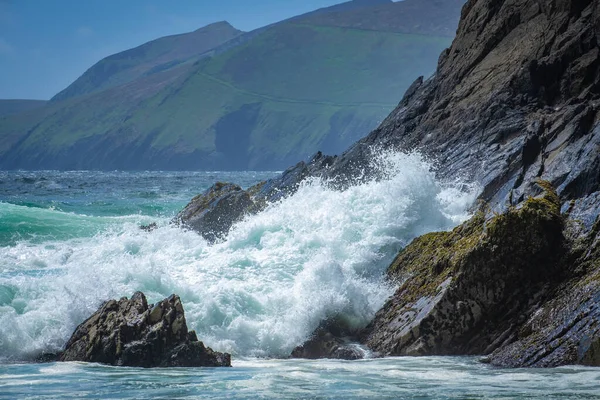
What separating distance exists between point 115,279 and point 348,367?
20.2 feet

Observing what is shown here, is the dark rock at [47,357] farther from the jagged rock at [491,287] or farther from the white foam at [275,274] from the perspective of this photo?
the jagged rock at [491,287]

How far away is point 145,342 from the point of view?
1263 centimetres

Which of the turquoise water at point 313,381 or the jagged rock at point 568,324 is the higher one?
the jagged rock at point 568,324

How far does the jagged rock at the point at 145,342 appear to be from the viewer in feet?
41.2

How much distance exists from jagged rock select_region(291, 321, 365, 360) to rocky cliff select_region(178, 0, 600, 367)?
42 cm

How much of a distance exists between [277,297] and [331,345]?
204cm

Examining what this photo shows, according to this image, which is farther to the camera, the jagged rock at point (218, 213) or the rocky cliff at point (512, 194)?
the jagged rock at point (218, 213)

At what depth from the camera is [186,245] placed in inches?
845

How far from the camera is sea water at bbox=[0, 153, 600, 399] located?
10.5 m

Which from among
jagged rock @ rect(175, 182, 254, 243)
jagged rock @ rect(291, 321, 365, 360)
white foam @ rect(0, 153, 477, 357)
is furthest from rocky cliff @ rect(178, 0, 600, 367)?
jagged rock @ rect(175, 182, 254, 243)

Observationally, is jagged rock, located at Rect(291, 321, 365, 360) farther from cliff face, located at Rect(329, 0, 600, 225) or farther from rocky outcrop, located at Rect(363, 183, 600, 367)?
cliff face, located at Rect(329, 0, 600, 225)

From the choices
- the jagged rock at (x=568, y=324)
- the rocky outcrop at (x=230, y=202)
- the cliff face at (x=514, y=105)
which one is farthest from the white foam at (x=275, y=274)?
the rocky outcrop at (x=230, y=202)

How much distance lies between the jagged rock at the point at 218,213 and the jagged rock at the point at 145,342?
10.8m

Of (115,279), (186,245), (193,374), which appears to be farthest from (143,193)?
(193,374)
